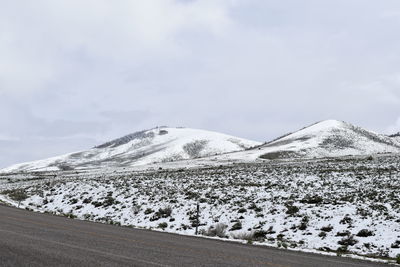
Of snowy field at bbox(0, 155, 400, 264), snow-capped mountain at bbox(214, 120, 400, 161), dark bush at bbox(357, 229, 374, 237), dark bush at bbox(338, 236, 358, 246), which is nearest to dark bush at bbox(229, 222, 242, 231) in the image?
snowy field at bbox(0, 155, 400, 264)

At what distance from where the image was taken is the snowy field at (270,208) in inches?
688

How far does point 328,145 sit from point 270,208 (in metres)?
113

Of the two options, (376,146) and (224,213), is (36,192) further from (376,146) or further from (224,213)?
(376,146)

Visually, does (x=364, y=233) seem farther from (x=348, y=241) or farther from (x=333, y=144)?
(x=333, y=144)

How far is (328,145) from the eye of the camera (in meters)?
129

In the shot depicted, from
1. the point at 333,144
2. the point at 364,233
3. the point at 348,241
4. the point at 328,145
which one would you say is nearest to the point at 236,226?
the point at 348,241

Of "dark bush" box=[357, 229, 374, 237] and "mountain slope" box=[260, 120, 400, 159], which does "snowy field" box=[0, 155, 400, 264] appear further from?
"mountain slope" box=[260, 120, 400, 159]

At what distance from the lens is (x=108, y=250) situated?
9.70m

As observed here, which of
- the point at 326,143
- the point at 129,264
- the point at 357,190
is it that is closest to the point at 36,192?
the point at 357,190

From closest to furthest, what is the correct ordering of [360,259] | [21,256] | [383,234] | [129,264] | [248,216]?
1. [129,264]
2. [21,256]
3. [360,259]
4. [383,234]
5. [248,216]

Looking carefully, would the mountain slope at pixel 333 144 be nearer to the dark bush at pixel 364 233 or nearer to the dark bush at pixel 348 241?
the dark bush at pixel 364 233

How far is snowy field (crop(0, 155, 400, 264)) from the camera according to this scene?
17469 mm

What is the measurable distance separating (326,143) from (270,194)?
112241 mm

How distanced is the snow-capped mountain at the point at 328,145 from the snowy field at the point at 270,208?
63.7 meters
